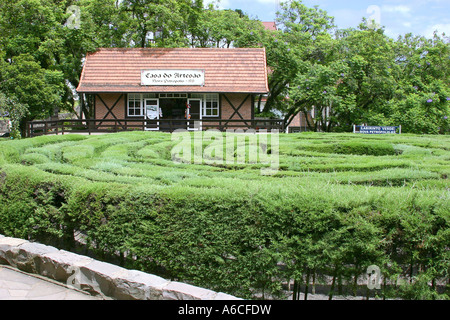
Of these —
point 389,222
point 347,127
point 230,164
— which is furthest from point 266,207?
point 347,127

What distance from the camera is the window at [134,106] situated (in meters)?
25.0

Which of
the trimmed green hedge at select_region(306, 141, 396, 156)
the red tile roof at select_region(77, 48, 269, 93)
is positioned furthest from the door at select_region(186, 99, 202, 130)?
the trimmed green hedge at select_region(306, 141, 396, 156)

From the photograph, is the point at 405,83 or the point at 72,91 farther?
the point at 72,91

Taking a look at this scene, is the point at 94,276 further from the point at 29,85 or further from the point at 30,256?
the point at 29,85

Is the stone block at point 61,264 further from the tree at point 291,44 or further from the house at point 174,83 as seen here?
the tree at point 291,44

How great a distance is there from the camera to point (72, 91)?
92.3ft

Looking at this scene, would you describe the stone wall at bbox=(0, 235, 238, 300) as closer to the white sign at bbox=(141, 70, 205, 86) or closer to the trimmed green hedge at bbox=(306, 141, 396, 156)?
the trimmed green hedge at bbox=(306, 141, 396, 156)

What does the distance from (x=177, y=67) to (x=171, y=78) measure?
3.61 feet

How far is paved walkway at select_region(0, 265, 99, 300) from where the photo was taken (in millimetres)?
4090

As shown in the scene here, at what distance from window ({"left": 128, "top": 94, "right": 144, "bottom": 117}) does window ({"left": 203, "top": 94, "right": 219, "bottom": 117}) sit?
3.92m

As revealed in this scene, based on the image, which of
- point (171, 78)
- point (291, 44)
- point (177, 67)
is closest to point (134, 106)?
point (171, 78)

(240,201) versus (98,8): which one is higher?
(98,8)
